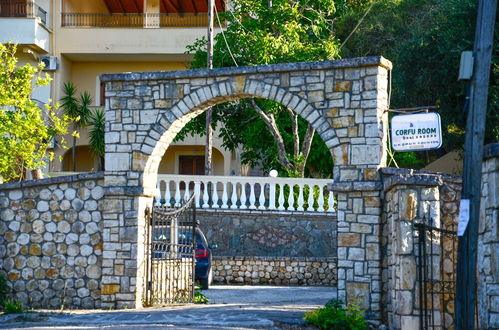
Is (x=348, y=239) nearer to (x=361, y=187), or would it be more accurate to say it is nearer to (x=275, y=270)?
(x=361, y=187)

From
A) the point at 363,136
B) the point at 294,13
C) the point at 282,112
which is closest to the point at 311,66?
the point at 363,136

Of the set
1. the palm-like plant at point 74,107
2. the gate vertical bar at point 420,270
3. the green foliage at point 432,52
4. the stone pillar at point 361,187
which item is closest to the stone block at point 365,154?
the stone pillar at point 361,187

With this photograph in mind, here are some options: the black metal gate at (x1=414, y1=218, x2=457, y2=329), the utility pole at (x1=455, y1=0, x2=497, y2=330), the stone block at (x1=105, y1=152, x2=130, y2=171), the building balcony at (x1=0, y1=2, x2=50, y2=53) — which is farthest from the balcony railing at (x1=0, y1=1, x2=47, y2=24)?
the utility pole at (x1=455, y1=0, x2=497, y2=330)

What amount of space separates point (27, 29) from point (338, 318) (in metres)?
19.6

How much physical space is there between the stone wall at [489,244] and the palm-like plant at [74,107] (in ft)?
70.7

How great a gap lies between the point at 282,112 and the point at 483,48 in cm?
1769

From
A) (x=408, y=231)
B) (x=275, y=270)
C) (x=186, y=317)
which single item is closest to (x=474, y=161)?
(x=408, y=231)

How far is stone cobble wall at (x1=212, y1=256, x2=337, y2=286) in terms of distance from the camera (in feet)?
68.0

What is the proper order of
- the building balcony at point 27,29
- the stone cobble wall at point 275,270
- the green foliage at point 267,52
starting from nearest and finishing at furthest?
1. the stone cobble wall at point 275,270
2. the green foliage at point 267,52
3. the building balcony at point 27,29

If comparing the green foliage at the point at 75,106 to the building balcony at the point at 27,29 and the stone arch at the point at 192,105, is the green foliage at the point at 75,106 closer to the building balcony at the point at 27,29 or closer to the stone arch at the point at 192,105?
the building balcony at the point at 27,29

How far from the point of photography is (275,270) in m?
20.8

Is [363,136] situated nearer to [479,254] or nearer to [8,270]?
[479,254]

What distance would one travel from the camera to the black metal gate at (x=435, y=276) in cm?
1104

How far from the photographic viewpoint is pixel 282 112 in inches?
1045
